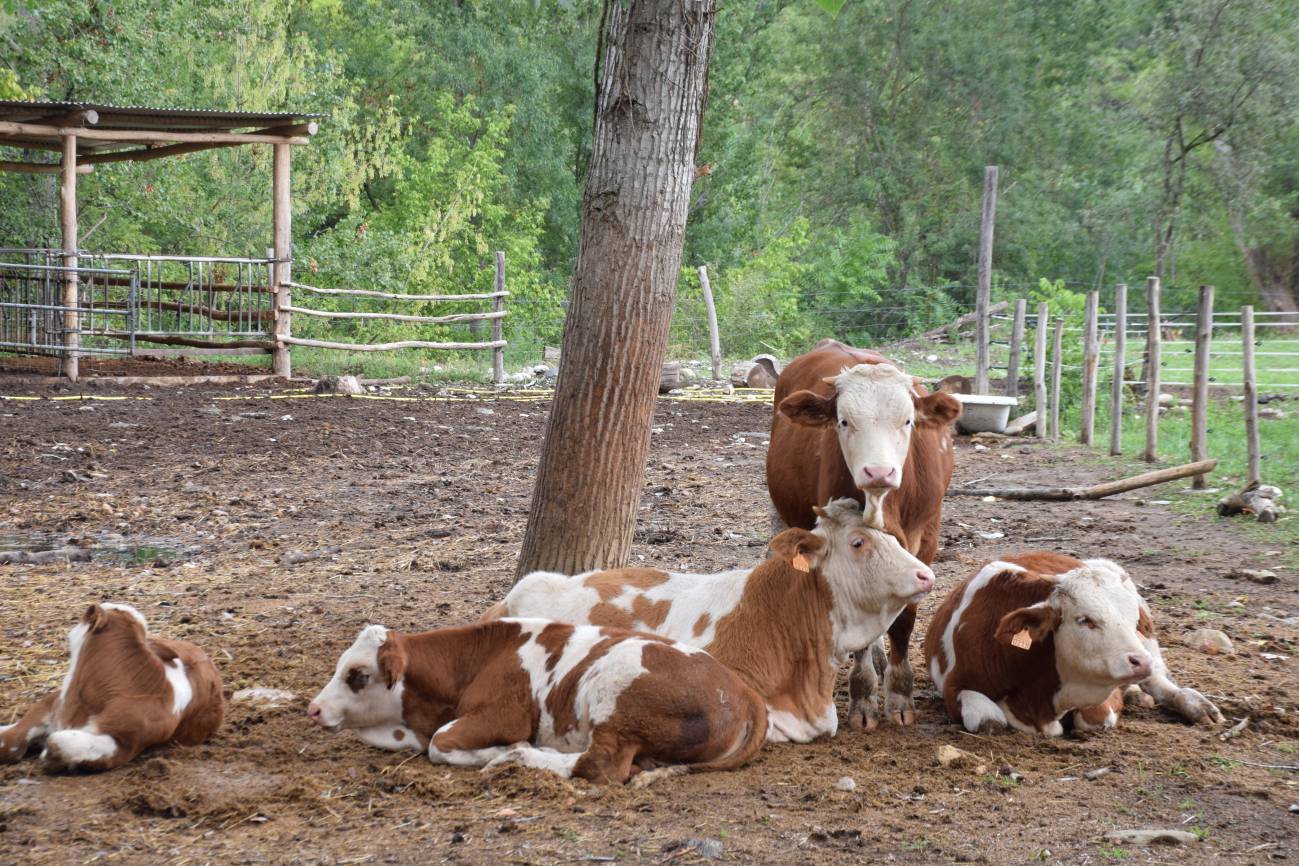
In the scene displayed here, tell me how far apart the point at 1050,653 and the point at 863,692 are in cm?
72

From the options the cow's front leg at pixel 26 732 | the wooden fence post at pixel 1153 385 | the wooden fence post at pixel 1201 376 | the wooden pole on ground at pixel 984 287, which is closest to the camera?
the cow's front leg at pixel 26 732

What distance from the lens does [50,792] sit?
388 cm

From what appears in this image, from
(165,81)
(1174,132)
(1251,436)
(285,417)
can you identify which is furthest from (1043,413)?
(165,81)

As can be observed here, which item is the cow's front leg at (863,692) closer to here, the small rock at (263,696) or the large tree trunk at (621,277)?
the large tree trunk at (621,277)

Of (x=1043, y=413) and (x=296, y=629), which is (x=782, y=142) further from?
(x=296, y=629)

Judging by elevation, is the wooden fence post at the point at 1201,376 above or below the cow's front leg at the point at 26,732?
above

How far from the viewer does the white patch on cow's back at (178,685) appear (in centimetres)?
426

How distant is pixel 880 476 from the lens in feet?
15.7

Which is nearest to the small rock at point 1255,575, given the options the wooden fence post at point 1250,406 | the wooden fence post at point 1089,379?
the wooden fence post at point 1250,406

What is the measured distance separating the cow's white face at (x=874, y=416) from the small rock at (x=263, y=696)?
222 cm

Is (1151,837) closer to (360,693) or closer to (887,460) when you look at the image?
(887,460)

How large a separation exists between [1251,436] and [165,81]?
2356cm

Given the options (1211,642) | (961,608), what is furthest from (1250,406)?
(961,608)

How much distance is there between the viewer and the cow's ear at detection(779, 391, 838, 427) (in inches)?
207
